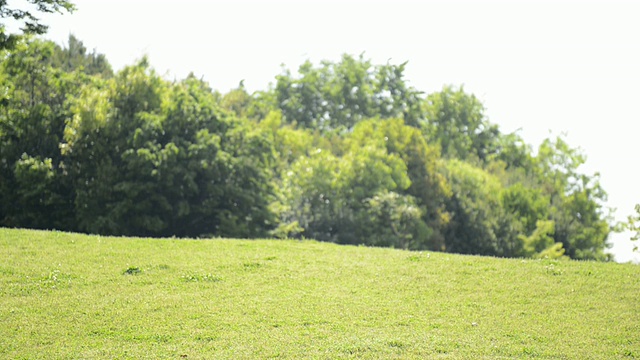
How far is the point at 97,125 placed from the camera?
131ft

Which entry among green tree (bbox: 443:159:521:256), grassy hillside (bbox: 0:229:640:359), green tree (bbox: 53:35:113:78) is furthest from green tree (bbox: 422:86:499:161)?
grassy hillside (bbox: 0:229:640:359)

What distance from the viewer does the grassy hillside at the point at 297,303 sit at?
51.1ft

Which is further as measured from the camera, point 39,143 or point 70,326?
point 39,143

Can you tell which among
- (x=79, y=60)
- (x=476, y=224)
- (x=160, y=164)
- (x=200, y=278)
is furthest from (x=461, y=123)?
(x=200, y=278)

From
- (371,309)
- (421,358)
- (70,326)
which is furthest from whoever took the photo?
(371,309)

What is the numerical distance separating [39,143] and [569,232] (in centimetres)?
4410

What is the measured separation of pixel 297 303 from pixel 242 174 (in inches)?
1034

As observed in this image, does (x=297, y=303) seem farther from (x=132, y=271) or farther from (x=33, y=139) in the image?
(x=33, y=139)

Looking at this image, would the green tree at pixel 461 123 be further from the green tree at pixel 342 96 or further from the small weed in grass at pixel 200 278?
the small weed in grass at pixel 200 278

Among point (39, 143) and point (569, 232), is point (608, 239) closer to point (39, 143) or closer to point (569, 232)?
point (569, 232)

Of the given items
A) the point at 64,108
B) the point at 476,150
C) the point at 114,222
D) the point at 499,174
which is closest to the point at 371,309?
the point at 114,222

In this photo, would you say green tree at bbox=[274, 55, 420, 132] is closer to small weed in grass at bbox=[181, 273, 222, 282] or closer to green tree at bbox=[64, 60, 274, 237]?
green tree at bbox=[64, 60, 274, 237]

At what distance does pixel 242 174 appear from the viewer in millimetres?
44375

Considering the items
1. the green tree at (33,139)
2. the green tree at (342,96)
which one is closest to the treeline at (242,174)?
the green tree at (33,139)
